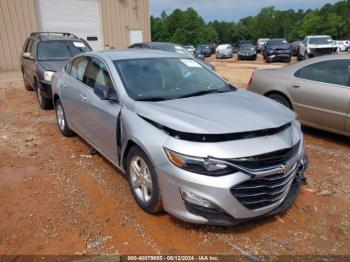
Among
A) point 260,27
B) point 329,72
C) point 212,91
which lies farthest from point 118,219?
point 260,27

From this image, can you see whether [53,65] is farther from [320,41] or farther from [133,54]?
[320,41]

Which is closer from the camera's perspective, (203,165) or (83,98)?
(203,165)

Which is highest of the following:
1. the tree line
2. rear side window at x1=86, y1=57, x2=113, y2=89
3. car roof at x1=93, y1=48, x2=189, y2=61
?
car roof at x1=93, y1=48, x2=189, y2=61

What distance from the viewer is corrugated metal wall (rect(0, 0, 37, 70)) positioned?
18078mm

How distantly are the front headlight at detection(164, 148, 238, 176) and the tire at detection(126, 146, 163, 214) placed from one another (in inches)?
14.6

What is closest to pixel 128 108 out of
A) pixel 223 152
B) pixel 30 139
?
pixel 223 152

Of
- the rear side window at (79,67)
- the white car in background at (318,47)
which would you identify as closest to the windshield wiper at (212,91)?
the rear side window at (79,67)

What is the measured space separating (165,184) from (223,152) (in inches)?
24.0

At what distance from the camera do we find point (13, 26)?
60.2 feet

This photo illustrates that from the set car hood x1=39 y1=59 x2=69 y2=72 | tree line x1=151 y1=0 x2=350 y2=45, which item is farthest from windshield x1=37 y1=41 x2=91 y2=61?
tree line x1=151 y1=0 x2=350 y2=45

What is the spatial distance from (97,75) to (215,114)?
75.5 inches

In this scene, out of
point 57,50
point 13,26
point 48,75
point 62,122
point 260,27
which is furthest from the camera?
point 260,27

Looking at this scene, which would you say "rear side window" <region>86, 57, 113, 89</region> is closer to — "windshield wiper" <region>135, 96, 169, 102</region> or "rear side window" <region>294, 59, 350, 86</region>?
"windshield wiper" <region>135, 96, 169, 102</region>

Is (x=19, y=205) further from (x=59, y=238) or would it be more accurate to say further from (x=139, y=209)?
(x=139, y=209)
